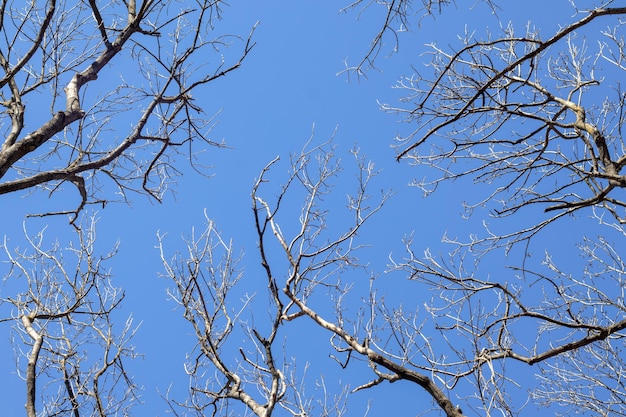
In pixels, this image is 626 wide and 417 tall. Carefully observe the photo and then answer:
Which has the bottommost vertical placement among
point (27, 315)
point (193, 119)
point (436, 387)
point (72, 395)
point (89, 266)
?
point (436, 387)

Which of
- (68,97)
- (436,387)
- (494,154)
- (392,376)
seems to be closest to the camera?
(436,387)

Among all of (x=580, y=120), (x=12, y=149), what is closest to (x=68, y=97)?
(x=12, y=149)

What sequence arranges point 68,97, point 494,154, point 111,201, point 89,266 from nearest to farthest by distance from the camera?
point 68,97, point 494,154, point 111,201, point 89,266

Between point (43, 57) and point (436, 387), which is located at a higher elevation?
point (43, 57)

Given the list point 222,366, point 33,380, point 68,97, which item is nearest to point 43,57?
point 68,97

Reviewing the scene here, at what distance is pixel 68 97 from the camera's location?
15.8ft

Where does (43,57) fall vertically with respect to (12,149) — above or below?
above

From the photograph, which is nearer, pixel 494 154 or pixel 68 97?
pixel 68 97

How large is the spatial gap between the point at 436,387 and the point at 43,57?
4471 mm

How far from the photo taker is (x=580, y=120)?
192 inches

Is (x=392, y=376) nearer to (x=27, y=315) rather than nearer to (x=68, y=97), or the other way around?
(x=68, y=97)

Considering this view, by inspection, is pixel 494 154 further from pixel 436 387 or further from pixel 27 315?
pixel 27 315

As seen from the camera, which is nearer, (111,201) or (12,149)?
(12,149)

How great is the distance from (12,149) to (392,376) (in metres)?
3.26
